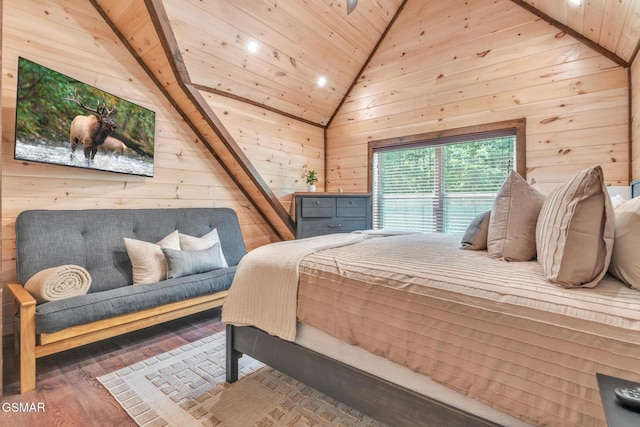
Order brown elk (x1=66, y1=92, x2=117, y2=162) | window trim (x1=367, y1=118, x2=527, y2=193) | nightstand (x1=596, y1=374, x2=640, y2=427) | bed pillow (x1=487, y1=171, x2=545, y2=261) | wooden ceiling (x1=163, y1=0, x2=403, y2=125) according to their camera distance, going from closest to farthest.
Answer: nightstand (x1=596, y1=374, x2=640, y2=427)
bed pillow (x1=487, y1=171, x2=545, y2=261)
brown elk (x1=66, y1=92, x2=117, y2=162)
wooden ceiling (x1=163, y1=0, x2=403, y2=125)
window trim (x1=367, y1=118, x2=527, y2=193)

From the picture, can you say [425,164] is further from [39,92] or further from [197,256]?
[39,92]

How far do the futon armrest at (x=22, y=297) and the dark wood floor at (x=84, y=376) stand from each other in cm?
47

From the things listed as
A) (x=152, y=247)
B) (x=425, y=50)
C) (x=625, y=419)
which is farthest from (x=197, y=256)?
(x=425, y=50)

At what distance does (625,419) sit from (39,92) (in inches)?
127

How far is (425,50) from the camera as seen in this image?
11.9 feet

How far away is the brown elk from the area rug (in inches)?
67.6

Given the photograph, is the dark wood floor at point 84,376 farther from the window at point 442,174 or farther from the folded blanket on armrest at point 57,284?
the window at point 442,174

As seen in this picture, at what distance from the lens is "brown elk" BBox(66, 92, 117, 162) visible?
2334 mm

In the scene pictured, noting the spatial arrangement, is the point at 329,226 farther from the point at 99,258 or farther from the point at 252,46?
the point at 99,258

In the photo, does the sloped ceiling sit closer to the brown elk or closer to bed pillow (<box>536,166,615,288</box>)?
the brown elk

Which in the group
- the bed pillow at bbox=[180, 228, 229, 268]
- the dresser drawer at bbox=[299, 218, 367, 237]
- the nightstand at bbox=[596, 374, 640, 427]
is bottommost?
the nightstand at bbox=[596, 374, 640, 427]

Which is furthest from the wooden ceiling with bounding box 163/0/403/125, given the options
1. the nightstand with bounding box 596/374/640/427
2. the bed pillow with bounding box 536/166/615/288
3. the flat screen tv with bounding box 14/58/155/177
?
→ the nightstand with bounding box 596/374/640/427

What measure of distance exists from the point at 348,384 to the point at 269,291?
0.55 metres

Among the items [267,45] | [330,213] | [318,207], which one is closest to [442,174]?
[330,213]
